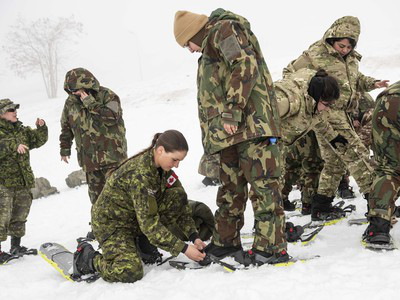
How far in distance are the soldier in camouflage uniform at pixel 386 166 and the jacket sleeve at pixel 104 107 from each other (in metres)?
3.43

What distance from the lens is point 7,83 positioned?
6391 centimetres

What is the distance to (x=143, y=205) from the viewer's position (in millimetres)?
3430

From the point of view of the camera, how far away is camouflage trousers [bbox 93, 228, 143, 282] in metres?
3.39

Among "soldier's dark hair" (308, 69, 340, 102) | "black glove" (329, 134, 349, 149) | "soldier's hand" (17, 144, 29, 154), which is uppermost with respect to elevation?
"soldier's dark hair" (308, 69, 340, 102)

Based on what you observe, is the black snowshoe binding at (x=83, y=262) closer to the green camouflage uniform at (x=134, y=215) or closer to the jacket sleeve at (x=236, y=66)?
the green camouflage uniform at (x=134, y=215)

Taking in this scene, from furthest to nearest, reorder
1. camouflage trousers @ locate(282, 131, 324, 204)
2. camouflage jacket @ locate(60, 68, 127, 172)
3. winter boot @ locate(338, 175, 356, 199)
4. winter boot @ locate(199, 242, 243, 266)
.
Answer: winter boot @ locate(338, 175, 356, 199)
camouflage jacket @ locate(60, 68, 127, 172)
camouflage trousers @ locate(282, 131, 324, 204)
winter boot @ locate(199, 242, 243, 266)

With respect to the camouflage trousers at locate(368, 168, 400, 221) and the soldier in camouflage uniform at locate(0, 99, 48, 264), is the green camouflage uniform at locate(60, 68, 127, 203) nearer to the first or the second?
the soldier in camouflage uniform at locate(0, 99, 48, 264)

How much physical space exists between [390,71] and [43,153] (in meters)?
16.4

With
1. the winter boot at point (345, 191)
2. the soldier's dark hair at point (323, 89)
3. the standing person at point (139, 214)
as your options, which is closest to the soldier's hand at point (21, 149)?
the standing person at point (139, 214)

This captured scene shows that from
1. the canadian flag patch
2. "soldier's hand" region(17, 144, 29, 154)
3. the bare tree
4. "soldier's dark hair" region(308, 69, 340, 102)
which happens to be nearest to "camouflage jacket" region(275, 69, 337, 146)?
"soldier's dark hair" region(308, 69, 340, 102)

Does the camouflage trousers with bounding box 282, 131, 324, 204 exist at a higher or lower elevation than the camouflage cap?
lower

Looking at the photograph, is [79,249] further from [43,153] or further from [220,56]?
[43,153]

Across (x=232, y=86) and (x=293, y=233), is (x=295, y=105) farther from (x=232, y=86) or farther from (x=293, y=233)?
(x=293, y=233)

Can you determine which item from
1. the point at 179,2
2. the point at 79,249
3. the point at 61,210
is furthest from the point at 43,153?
the point at 179,2
